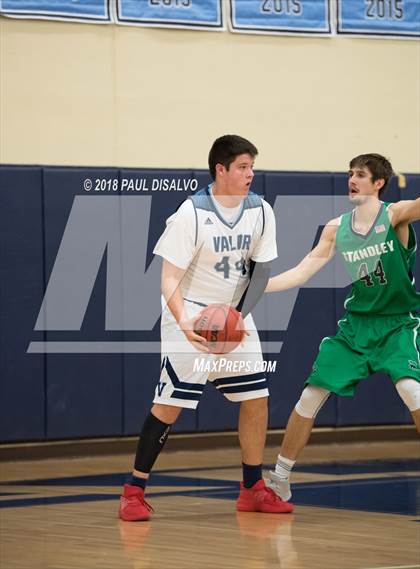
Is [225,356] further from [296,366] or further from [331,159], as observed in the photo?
[331,159]

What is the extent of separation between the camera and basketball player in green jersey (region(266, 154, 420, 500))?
295 inches

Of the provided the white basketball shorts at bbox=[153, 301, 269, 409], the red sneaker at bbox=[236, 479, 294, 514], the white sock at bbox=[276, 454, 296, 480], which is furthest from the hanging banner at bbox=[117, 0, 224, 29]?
the red sneaker at bbox=[236, 479, 294, 514]

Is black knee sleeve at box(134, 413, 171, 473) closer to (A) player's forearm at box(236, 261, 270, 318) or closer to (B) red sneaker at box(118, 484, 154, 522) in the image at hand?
(B) red sneaker at box(118, 484, 154, 522)

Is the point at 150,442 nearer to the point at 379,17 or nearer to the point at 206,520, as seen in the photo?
the point at 206,520

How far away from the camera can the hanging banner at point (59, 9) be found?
439 inches

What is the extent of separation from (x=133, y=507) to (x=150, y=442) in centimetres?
36

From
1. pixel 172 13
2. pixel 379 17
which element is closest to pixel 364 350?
pixel 172 13

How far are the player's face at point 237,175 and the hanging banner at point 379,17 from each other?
5.44 meters

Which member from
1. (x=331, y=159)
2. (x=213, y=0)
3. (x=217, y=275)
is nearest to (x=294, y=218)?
(x=331, y=159)

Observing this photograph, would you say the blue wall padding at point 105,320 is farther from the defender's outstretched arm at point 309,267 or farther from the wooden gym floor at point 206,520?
the defender's outstretched arm at point 309,267

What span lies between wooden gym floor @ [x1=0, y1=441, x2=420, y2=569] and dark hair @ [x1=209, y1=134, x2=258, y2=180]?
195 centimetres

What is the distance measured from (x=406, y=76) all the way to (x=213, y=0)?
213cm

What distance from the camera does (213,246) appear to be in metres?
7.41

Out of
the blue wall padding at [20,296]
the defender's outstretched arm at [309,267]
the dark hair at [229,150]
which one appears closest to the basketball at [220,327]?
the defender's outstretched arm at [309,267]
